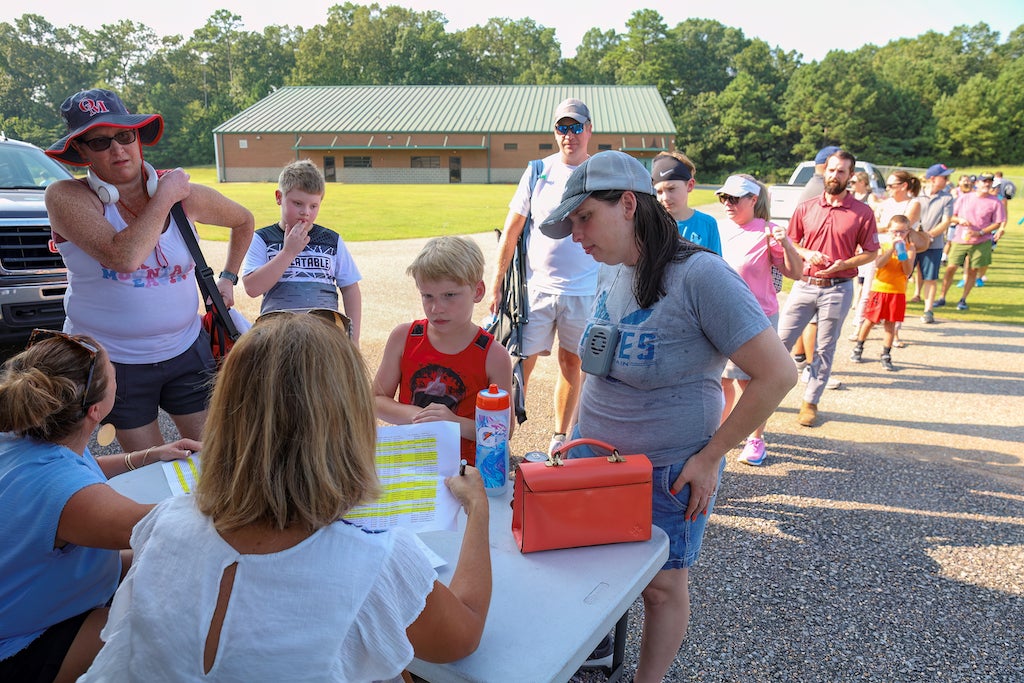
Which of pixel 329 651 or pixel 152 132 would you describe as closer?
pixel 329 651

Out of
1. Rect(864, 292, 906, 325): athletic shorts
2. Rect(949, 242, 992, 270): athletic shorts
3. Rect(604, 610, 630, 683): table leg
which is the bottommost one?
Rect(604, 610, 630, 683): table leg

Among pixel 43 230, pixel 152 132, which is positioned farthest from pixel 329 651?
pixel 43 230

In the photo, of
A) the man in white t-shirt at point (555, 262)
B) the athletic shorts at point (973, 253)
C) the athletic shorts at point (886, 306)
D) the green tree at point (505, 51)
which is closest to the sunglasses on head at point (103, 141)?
the man in white t-shirt at point (555, 262)

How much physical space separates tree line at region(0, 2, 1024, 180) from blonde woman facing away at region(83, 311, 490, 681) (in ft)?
146

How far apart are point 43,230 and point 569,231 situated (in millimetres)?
5758

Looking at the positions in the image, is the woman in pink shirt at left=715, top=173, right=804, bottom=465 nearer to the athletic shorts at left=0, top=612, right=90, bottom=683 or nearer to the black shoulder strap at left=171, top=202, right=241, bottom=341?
the black shoulder strap at left=171, top=202, right=241, bottom=341

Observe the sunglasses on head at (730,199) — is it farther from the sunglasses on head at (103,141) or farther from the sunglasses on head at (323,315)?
the sunglasses on head at (103,141)

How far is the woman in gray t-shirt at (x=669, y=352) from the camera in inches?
77.8

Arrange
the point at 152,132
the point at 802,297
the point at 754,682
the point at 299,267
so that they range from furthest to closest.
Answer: the point at 802,297, the point at 299,267, the point at 152,132, the point at 754,682

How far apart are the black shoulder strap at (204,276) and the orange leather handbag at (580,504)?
1.79 m

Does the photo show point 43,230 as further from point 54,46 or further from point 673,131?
point 54,46

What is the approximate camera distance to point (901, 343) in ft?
→ 27.0

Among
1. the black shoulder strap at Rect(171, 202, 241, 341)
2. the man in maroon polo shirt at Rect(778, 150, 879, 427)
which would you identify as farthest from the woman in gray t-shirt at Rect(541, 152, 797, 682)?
the man in maroon polo shirt at Rect(778, 150, 879, 427)

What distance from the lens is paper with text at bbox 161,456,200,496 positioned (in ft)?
7.09
